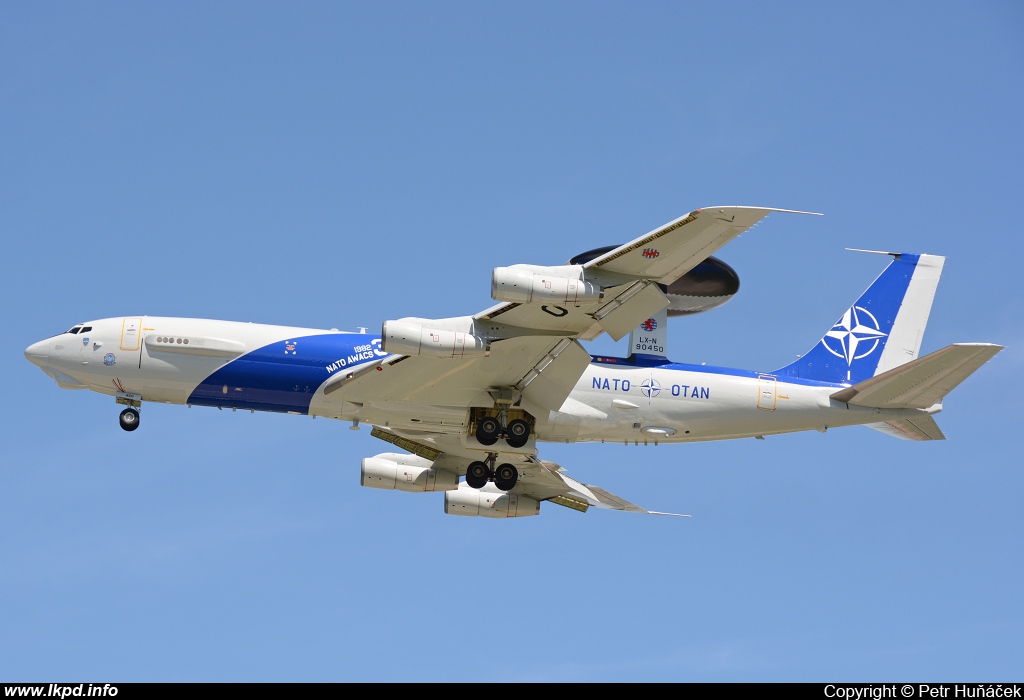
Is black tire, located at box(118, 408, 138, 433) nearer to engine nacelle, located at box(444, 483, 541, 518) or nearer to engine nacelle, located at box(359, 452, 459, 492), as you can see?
engine nacelle, located at box(359, 452, 459, 492)

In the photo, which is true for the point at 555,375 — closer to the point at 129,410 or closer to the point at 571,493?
the point at 571,493

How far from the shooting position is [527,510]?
46562mm

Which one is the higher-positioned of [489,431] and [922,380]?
[922,380]

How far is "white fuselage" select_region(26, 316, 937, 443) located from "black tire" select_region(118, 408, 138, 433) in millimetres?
617

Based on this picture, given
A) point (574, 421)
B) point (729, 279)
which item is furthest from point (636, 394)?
point (729, 279)

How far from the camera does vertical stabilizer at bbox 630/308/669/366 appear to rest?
4106 cm

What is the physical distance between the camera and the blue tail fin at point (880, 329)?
43.2m

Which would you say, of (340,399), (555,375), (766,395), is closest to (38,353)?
(340,399)

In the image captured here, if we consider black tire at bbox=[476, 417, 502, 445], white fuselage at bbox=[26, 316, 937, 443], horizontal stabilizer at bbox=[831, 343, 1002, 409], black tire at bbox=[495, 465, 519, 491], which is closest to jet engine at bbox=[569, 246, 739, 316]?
white fuselage at bbox=[26, 316, 937, 443]

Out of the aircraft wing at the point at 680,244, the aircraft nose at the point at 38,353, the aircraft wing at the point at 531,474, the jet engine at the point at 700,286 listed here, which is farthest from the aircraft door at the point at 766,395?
the aircraft nose at the point at 38,353

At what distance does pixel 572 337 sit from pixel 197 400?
12808mm

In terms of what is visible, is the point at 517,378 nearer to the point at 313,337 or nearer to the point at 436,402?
the point at 436,402

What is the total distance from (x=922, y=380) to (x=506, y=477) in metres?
14.3

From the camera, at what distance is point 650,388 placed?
40500 millimetres
